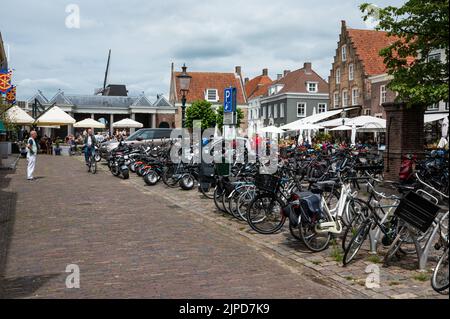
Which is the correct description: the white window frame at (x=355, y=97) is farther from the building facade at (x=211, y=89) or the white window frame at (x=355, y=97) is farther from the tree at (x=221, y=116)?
the building facade at (x=211, y=89)

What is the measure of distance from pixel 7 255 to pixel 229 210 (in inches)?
182

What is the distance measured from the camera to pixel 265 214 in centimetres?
844

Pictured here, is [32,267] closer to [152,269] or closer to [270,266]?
[152,269]

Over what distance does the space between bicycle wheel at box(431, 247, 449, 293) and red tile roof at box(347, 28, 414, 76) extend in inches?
1361

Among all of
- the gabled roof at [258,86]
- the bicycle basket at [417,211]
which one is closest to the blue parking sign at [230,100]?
the bicycle basket at [417,211]

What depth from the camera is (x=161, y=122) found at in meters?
55.7

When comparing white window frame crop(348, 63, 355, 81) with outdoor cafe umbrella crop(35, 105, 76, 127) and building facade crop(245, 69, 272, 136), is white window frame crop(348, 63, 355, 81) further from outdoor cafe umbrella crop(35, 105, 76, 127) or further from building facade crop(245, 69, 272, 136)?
outdoor cafe umbrella crop(35, 105, 76, 127)

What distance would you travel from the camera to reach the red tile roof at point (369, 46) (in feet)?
124

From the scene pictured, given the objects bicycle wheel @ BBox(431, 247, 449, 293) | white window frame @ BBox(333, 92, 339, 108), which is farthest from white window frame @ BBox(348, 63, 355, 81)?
bicycle wheel @ BBox(431, 247, 449, 293)

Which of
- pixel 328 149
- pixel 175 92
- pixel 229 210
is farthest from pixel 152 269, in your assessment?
pixel 175 92

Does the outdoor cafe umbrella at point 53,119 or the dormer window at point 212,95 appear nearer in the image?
the outdoor cafe umbrella at point 53,119

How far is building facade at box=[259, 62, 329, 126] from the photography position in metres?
54.9

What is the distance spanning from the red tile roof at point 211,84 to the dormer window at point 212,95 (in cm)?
43
